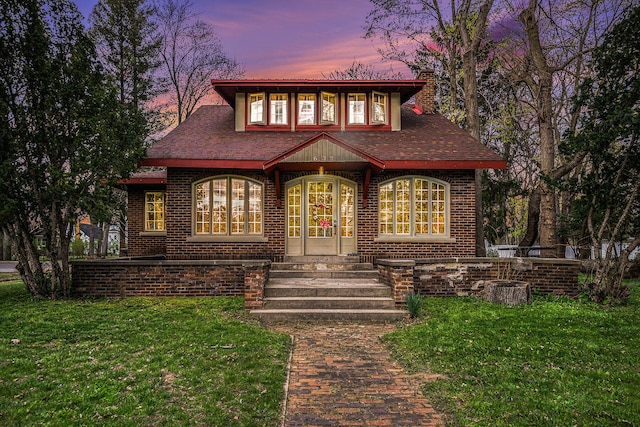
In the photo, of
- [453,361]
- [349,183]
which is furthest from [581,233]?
[453,361]

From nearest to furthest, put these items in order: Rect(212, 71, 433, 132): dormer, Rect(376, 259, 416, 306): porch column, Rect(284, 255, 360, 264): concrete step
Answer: Rect(376, 259, 416, 306): porch column → Rect(284, 255, 360, 264): concrete step → Rect(212, 71, 433, 132): dormer

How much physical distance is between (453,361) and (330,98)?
32.8 ft

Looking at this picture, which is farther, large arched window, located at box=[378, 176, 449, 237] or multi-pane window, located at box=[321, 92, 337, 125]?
multi-pane window, located at box=[321, 92, 337, 125]

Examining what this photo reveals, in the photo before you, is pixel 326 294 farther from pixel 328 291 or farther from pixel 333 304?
pixel 333 304

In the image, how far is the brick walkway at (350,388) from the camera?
3.97 meters

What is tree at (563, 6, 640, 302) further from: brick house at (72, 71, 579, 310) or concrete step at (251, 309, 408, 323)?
concrete step at (251, 309, 408, 323)

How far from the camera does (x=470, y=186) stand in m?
11.9

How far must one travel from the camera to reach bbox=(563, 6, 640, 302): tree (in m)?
9.14

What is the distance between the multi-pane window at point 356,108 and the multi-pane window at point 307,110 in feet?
3.94

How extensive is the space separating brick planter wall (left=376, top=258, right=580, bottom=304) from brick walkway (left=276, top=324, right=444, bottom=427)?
3645 millimetres

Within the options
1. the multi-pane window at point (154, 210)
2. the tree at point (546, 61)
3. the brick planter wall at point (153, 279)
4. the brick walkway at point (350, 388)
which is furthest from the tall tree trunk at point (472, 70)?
the multi-pane window at point (154, 210)

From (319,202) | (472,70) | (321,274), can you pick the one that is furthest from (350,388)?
(472,70)

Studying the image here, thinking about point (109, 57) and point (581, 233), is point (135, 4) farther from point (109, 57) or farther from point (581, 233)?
point (581, 233)

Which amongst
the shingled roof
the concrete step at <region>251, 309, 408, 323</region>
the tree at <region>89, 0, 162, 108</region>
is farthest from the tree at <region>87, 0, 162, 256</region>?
the concrete step at <region>251, 309, 408, 323</region>
